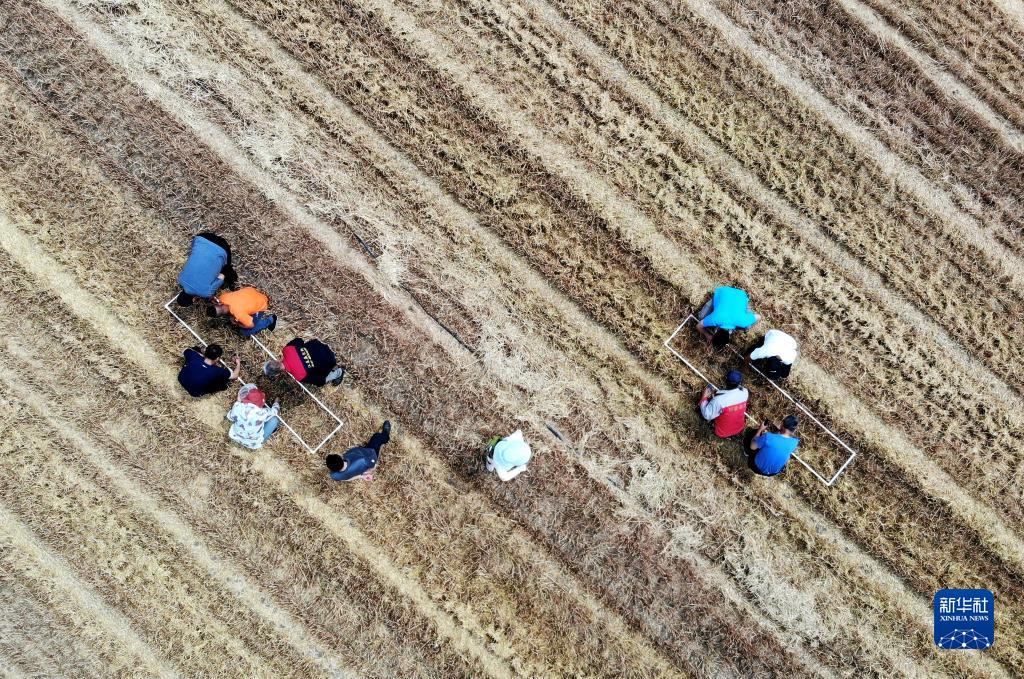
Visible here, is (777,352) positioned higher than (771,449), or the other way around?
(777,352)

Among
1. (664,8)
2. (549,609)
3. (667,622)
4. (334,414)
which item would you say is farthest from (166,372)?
(664,8)

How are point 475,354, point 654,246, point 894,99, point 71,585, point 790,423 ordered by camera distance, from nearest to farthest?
point 790,423
point 71,585
point 475,354
point 654,246
point 894,99

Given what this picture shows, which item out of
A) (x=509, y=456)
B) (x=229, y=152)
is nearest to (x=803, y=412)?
(x=509, y=456)

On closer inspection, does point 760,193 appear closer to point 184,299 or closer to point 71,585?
point 184,299

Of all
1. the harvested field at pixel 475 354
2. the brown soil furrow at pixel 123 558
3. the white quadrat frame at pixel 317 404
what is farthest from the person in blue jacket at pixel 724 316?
the brown soil furrow at pixel 123 558

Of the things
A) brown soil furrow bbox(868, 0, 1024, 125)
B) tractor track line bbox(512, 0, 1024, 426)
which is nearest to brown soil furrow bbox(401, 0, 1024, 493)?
tractor track line bbox(512, 0, 1024, 426)

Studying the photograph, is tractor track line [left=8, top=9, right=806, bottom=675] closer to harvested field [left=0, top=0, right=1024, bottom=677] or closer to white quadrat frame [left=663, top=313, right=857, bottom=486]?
harvested field [left=0, top=0, right=1024, bottom=677]

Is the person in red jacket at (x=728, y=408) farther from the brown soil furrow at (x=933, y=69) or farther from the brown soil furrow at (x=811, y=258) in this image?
the brown soil furrow at (x=933, y=69)

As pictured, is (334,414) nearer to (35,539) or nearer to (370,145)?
(370,145)
